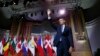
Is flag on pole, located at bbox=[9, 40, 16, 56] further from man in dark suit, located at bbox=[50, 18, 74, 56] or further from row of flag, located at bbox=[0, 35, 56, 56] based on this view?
man in dark suit, located at bbox=[50, 18, 74, 56]

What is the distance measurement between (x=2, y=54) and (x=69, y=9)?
7.45 ft

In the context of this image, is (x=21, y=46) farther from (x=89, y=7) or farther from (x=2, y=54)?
(x=89, y=7)

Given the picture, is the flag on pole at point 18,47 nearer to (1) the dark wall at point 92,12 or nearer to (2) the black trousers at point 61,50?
(2) the black trousers at point 61,50

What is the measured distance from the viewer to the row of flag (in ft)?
12.1

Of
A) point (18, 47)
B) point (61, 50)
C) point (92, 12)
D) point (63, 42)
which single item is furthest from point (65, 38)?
point (92, 12)

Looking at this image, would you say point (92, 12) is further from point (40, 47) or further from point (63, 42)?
point (63, 42)

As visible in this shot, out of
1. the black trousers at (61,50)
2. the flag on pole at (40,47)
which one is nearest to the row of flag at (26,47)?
the flag on pole at (40,47)

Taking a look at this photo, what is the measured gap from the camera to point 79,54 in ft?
11.1

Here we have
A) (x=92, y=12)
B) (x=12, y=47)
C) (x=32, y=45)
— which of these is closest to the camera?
(x=12, y=47)

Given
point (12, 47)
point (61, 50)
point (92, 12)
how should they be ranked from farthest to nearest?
point (92, 12) → point (12, 47) → point (61, 50)

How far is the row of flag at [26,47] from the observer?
369 centimetres

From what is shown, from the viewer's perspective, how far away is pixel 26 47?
3816mm

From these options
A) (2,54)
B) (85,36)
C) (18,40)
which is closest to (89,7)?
(85,36)

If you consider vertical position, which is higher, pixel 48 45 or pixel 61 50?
pixel 61 50
